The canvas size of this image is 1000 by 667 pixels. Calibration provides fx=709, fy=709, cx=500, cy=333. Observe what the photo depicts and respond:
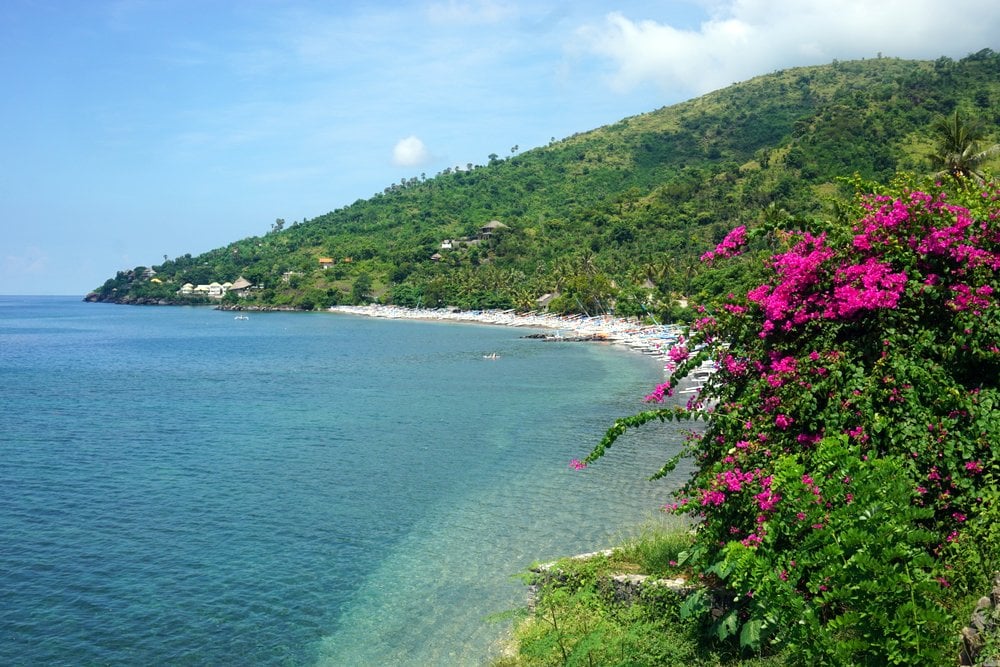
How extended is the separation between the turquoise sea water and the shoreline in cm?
2256

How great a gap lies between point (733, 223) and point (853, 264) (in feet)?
355

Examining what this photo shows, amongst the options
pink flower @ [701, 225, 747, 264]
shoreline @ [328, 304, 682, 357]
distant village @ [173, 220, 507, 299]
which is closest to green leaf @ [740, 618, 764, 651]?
pink flower @ [701, 225, 747, 264]

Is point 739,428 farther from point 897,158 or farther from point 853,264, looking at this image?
A: point 897,158

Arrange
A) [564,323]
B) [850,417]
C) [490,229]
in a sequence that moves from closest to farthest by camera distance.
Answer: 1. [850,417]
2. [564,323]
3. [490,229]

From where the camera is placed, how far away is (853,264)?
9938 millimetres

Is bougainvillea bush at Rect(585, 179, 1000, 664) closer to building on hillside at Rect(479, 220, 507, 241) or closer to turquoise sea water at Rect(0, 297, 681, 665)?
turquoise sea water at Rect(0, 297, 681, 665)

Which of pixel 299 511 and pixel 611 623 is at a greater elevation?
pixel 611 623

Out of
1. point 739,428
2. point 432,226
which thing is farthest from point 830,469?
point 432,226

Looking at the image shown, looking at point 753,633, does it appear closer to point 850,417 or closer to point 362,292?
point 850,417

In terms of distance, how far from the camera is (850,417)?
8.98 m

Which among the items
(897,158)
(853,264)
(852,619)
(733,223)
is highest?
(897,158)

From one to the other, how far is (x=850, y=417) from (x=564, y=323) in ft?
307

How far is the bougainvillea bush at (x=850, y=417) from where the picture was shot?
6.33m

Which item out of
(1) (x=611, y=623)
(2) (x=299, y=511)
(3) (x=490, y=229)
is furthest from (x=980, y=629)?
(3) (x=490, y=229)
